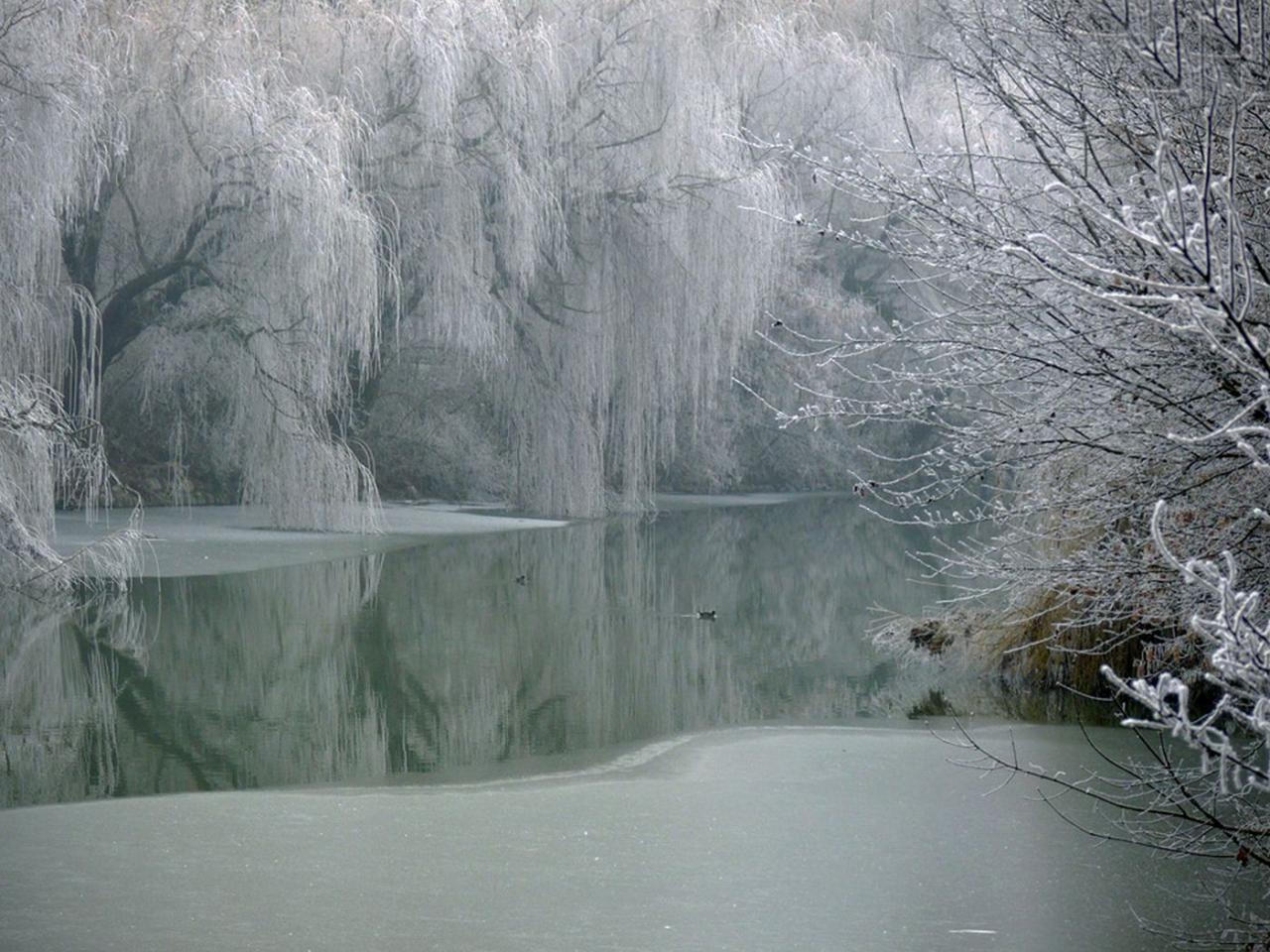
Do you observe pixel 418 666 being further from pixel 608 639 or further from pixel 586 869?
pixel 586 869

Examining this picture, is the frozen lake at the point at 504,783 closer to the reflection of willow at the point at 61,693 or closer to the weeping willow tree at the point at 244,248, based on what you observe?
the reflection of willow at the point at 61,693

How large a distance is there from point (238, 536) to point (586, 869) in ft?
28.8

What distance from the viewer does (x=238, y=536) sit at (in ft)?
43.1

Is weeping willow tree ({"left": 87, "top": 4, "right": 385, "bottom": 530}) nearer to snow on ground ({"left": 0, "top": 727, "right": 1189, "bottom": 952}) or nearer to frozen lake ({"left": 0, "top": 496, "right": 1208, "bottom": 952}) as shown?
frozen lake ({"left": 0, "top": 496, "right": 1208, "bottom": 952})

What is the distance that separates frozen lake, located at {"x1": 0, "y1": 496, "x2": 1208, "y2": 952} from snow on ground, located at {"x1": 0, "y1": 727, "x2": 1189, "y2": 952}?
0.01 m

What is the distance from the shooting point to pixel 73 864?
→ 4.83 metres

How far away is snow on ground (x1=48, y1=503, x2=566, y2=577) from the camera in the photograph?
38.7 ft

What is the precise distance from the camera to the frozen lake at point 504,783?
441 cm

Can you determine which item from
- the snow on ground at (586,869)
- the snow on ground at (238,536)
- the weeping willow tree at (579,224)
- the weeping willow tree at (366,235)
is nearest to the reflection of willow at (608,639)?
Answer: the snow on ground at (238,536)

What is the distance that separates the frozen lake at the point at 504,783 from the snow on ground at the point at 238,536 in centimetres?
37

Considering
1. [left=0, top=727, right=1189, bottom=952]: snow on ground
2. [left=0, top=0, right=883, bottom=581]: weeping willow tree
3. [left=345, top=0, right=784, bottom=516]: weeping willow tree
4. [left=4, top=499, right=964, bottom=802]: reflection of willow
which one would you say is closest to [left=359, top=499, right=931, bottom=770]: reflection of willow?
[left=4, top=499, right=964, bottom=802]: reflection of willow

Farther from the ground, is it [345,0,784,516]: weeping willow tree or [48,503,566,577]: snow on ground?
[345,0,784,516]: weeping willow tree

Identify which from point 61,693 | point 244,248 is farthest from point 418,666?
point 244,248

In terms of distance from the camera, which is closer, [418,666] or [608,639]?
[418,666]
